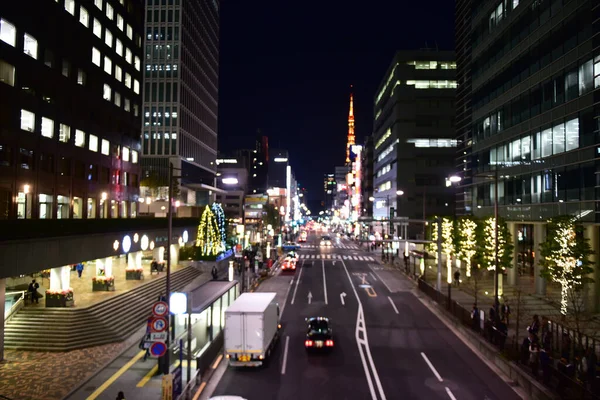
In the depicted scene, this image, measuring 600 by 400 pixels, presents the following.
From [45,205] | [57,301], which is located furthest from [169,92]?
[57,301]

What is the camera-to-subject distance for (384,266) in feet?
220

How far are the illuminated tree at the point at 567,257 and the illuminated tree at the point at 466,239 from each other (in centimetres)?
1292

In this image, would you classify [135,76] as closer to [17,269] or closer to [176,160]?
[176,160]

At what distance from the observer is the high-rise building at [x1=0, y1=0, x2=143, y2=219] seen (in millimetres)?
34906

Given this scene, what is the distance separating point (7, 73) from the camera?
33562mm

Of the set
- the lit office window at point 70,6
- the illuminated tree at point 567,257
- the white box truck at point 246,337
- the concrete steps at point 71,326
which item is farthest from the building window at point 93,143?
the illuminated tree at point 567,257

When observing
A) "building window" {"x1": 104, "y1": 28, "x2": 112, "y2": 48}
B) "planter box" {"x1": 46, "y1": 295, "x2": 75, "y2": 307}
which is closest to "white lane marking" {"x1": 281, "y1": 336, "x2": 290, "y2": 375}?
"planter box" {"x1": 46, "y1": 295, "x2": 75, "y2": 307}

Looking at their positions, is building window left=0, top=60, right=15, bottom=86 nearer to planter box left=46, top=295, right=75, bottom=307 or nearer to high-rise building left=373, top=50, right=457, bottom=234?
planter box left=46, top=295, right=75, bottom=307

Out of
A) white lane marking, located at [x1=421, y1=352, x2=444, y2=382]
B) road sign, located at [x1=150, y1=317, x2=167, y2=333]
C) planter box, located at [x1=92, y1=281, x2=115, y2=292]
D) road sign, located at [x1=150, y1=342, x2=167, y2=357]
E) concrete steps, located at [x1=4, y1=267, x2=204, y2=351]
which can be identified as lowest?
white lane marking, located at [x1=421, y1=352, x2=444, y2=382]

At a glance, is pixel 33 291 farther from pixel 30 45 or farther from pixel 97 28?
pixel 97 28

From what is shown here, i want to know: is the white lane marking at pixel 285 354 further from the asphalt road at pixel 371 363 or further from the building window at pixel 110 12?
the building window at pixel 110 12

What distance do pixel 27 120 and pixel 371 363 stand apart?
32932 millimetres

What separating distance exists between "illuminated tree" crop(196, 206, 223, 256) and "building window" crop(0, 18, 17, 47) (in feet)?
96.8

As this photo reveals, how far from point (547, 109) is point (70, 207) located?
145ft
